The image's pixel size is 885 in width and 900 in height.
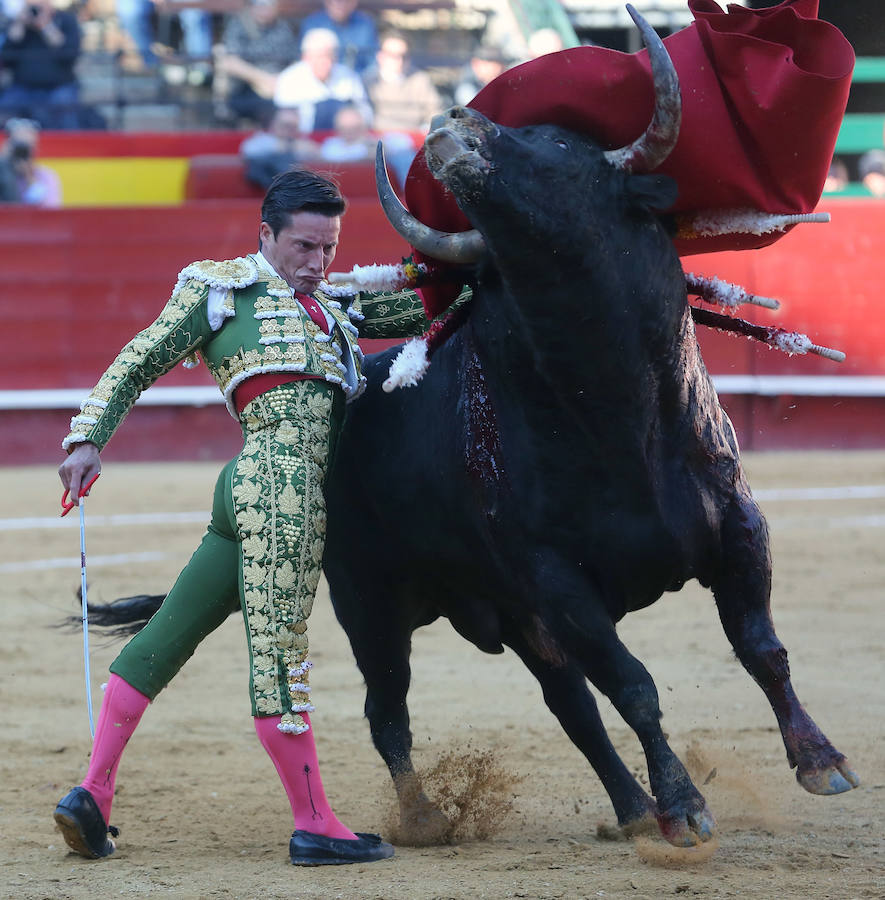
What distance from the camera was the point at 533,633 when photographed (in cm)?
290

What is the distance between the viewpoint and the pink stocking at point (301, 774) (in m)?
2.69

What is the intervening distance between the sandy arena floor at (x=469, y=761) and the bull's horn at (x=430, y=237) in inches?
41.8

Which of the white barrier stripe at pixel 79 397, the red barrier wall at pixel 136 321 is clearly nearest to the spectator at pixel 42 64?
the red barrier wall at pixel 136 321

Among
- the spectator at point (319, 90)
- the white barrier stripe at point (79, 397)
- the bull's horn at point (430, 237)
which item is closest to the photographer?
the bull's horn at point (430, 237)

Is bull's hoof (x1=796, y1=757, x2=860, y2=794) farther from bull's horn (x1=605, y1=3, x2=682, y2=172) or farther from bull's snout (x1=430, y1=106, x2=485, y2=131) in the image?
bull's snout (x1=430, y1=106, x2=485, y2=131)

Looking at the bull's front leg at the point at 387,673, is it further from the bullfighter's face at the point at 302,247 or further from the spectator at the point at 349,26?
the spectator at the point at 349,26

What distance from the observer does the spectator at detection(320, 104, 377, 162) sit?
9336mm

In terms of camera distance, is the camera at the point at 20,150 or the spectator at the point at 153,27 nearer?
the camera at the point at 20,150

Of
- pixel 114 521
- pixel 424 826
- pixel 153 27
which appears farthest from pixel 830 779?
pixel 153 27

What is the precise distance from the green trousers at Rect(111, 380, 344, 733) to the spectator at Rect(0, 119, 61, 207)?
693cm

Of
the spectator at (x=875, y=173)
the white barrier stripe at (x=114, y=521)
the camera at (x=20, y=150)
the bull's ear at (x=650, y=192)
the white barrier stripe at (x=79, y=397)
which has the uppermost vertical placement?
the camera at (x=20, y=150)

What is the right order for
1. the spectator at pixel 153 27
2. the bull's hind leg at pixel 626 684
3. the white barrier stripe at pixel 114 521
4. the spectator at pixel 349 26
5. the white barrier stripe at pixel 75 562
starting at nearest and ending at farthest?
the bull's hind leg at pixel 626 684 → the white barrier stripe at pixel 75 562 → the white barrier stripe at pixel 114 521 → the spectator at pixel 349 26 → the spectator at pixel 153 27

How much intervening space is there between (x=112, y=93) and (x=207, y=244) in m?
A: 2.21

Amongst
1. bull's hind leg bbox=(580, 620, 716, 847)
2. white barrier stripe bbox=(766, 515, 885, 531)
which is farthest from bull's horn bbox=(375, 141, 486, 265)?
white barrier stripe bbox=(766, 515, 885, 531)
